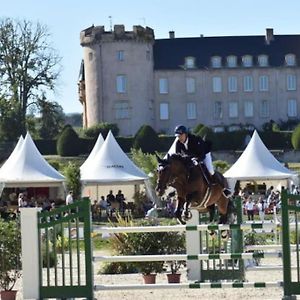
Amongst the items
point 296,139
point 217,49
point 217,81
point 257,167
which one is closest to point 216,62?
point 217,49

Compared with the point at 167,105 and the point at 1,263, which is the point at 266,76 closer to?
the point at 167,105

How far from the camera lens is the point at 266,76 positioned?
93.2 metres

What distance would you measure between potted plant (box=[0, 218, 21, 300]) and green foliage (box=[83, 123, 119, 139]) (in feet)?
217

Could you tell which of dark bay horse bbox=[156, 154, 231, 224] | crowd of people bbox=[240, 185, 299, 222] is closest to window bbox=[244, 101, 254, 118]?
crowd of people bbox=[240, 185, 299, 222]

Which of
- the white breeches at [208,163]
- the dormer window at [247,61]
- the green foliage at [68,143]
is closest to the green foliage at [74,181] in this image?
the white breeches at [208,163]

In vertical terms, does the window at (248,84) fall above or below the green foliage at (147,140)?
above

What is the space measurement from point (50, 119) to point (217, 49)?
63.9 feet

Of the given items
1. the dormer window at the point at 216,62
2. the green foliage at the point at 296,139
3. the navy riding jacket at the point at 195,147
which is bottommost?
the navy riding jacket at the point at 195,147

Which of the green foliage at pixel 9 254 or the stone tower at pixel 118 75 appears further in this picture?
the stone tower at pixel 118 75

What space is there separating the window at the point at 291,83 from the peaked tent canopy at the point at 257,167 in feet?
178

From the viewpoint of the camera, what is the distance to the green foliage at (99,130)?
8081 centimetres

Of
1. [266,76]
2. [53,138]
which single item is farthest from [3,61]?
[266,76]

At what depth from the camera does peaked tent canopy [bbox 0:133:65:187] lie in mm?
36219

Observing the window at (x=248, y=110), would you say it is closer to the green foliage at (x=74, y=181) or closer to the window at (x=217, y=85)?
the window at (x=217, y=85)
